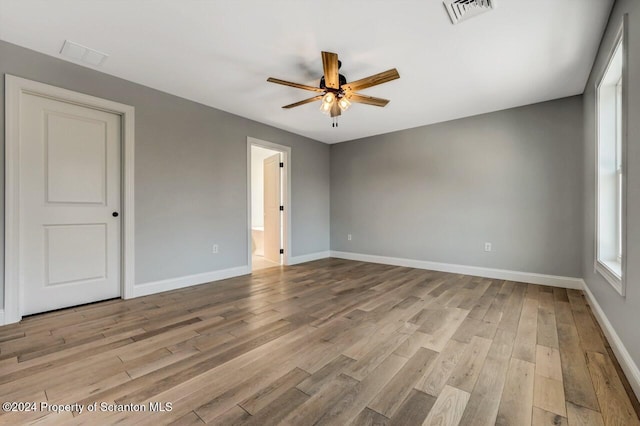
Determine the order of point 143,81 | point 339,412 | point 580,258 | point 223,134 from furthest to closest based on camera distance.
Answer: point 223,134 < point 580,258 < point 143,81 < point 339,412

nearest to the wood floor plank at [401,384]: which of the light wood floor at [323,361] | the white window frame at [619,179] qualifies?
the light wood floor at [323,361]

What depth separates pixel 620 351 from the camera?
175 centimetres

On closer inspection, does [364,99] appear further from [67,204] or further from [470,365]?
[67,204]

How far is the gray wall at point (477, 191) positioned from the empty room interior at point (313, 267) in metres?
0.03

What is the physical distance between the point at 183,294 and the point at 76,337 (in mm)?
1136

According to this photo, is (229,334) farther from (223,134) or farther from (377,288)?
(223,134)

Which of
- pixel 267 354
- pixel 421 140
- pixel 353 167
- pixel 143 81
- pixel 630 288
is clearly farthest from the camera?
pixel 353 167

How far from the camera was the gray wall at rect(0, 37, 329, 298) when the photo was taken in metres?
2.69

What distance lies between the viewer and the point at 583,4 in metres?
1.92

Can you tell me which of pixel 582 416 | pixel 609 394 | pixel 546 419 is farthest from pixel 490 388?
pixel 609 394

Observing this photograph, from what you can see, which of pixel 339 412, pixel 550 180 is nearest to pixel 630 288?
pixel 339 412

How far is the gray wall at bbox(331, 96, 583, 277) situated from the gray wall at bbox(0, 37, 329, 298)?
2.20 meters

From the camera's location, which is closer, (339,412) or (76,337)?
(339,412)

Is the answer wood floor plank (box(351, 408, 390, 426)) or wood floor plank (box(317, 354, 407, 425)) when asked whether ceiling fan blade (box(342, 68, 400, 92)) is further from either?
wood floor plank (box(351, 408, 390, 426))
